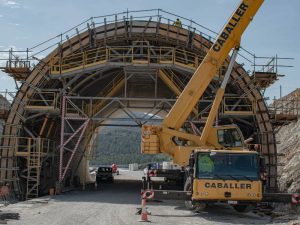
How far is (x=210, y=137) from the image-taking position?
1805cm

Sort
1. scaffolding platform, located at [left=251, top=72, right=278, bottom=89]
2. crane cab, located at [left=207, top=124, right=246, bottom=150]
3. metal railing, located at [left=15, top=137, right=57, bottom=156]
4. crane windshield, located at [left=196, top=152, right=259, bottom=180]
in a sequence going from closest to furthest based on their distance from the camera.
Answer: crane windshield, located at [left=196, top=152, right=259, bottom=180] → crane cab, located at [left=207, top=124, right=246, bottom=150] → metal railing, located at [left=15, top=137, right=57, bottom=156] → scaffolding platform, located at [left=251, top=72, right=278, bottom=89]

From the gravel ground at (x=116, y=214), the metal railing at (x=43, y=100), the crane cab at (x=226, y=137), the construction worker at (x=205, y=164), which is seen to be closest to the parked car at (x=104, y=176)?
the metal railing at (x=43, y=100)

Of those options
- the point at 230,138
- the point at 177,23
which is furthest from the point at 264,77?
the point at 230,138

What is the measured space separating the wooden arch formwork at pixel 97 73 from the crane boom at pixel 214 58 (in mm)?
6444

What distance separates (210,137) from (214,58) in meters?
3.16

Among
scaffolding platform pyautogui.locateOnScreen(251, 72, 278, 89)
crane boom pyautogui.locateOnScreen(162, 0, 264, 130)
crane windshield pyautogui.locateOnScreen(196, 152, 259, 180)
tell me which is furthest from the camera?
scaffolding platform pyautogui.locateOnScreen(251, 72, 278, 89)

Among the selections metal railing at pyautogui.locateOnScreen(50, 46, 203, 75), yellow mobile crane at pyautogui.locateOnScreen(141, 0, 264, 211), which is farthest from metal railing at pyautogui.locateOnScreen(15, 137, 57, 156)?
yellow mobile crane at pyautogui.locateOnScreen(141, 0, 264, 211)

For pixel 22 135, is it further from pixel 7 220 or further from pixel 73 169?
pixel 7 220

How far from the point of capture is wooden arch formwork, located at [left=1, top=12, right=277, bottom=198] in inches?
945

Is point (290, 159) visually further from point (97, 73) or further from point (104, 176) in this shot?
point (104, 176)

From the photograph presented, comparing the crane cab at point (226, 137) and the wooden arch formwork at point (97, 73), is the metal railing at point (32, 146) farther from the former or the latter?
the crane cab at point (226, 137)

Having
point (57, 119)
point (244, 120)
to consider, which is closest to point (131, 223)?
point (244, 120)

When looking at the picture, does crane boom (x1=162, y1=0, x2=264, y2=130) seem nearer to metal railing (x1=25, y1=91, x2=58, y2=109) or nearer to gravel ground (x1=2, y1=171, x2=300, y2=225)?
gravel ground (x1=2, y1=171, x2=300, y2=225)

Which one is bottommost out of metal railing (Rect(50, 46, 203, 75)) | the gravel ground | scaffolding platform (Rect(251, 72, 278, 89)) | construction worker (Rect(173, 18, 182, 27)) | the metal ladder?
the gravel ground
